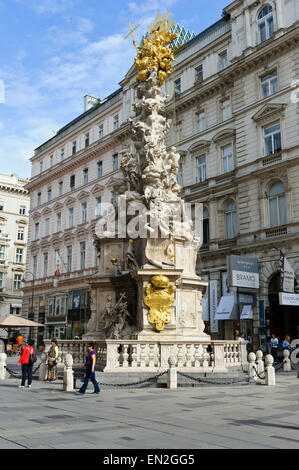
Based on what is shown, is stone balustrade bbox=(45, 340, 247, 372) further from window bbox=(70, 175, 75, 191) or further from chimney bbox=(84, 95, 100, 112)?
chimney bbox=(84, 95, 100, 112)

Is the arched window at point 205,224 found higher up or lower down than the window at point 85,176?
lower down

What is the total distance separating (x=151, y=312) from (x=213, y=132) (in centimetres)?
2333

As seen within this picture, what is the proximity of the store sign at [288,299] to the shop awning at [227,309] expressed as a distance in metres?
5.18

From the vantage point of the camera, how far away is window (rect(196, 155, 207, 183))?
117 ft

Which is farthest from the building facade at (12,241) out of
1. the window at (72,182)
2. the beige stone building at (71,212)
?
the window at (72,182)

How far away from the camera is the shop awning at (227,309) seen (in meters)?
29.4

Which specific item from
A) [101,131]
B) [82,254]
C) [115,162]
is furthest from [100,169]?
[82,254]

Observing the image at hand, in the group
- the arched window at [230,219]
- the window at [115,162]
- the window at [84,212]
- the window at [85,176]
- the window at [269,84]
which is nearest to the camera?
the window at [269,84]

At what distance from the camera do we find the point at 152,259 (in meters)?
15.3

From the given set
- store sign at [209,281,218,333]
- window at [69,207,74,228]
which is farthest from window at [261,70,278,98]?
window at [69,207,74,228]

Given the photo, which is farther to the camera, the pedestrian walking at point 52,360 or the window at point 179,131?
the window at point 179,131

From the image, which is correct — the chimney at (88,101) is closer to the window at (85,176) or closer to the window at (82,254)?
the window at (85,176)

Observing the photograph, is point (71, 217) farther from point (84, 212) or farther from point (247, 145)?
point (247, 145)
